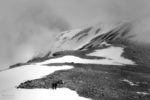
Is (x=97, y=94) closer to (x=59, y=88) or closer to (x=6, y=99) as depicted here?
(x=59, y=88)

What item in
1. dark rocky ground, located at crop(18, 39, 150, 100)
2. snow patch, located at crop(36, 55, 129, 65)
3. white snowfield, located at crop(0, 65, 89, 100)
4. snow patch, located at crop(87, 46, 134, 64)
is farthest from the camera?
snow patch, located at crop(87, 46, 134, 64)

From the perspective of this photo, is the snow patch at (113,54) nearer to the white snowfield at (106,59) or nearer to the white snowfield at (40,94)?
the white snowfield at (106,59)

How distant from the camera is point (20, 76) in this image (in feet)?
164

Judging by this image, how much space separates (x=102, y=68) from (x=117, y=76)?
290 inches

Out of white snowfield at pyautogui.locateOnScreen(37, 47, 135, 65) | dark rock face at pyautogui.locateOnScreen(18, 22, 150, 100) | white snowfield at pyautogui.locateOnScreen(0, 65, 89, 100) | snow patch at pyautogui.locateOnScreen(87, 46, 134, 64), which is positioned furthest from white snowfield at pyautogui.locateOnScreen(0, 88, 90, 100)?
snow patch at pyautogui.locateOnScreen(87, 46, 134, 64)

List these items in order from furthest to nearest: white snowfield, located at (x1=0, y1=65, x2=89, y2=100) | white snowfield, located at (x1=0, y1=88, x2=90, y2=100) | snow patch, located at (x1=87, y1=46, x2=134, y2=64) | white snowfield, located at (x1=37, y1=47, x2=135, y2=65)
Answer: snow patch, located at (x1=87, y1=46, x2=134, y2=64) < white snowfield, located at (x1=37, y1=47, x2=135, y2=65) < white snowfield, located at (x1=0, y1=65, x2=89, y2=100) < white snowfield, located at (x1=0, y1=88, x2=90, y2=100)

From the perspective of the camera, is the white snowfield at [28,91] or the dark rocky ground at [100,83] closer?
the white snowfield at [28,91]

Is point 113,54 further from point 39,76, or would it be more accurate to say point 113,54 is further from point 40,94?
point 40,94

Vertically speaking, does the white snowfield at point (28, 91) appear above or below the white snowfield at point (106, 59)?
below

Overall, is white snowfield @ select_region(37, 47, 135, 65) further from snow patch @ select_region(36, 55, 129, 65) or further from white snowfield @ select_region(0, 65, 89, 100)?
white snowfield @ select_region(0, 65, 89, 100)

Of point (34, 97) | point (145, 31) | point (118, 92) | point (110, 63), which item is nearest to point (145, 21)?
point (145, 31)

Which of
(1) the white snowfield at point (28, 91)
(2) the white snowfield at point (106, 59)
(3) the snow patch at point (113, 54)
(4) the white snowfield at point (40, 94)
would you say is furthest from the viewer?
(3) the snow patch at point (113, 54)

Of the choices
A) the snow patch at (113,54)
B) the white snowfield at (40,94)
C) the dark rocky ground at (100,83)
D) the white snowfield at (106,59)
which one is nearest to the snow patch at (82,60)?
the white snowfield at (106,59)

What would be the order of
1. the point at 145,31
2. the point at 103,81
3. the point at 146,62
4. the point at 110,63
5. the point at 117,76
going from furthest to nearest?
the point at 145,31 < the point at 146,62 < the point at 110,63 < the point at 117,76 < the point at 103,81
